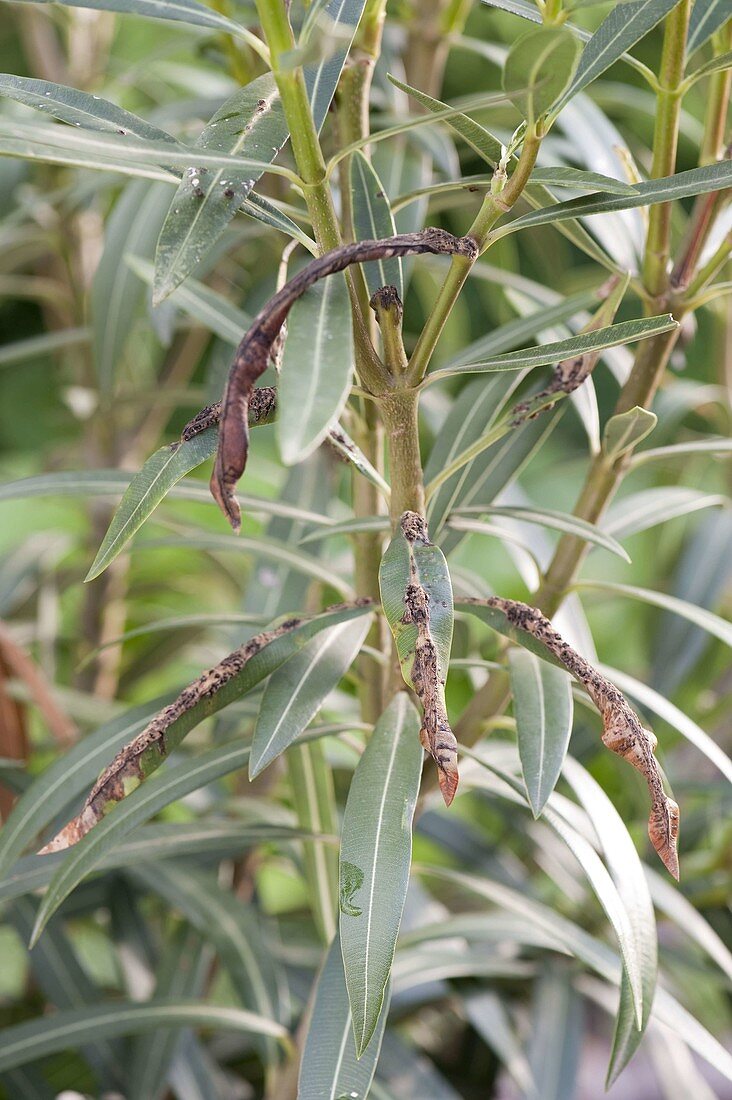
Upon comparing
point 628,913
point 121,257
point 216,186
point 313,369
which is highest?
point 121,257

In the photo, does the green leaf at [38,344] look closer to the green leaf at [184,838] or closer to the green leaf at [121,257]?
the green leaf at [121,257]

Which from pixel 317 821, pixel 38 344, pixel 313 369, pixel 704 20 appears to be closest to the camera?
pixel 313 369

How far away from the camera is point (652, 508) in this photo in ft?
2.08

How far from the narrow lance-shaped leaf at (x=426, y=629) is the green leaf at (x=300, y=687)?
0.09 m

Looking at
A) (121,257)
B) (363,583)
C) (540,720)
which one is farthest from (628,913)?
(121,257)

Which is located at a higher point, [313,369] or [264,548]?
[264,548]

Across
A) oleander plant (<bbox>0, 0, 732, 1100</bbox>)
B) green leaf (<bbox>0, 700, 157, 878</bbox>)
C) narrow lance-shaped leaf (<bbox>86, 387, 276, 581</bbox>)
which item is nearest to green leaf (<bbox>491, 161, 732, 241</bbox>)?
oleander plant (<bbox>0, 0, 732, 1100</bbox>)

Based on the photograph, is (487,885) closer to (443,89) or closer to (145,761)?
(145,761)

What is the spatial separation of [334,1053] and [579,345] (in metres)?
0.33

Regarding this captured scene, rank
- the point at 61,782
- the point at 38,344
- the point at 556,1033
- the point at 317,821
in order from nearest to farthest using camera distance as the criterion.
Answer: the point at 61,782 < the point at 317,821 < the point at 556,1033 < the point at 38,344

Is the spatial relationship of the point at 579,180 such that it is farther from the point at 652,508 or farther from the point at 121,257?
the point at 121,257

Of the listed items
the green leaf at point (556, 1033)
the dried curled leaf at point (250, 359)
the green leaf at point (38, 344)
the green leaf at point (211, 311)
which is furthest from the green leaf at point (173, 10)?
the green leaf at point (556, 1033)

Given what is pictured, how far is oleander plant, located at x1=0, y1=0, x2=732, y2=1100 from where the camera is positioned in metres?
0.35

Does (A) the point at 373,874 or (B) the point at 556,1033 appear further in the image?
(B) the point at 556,1033
